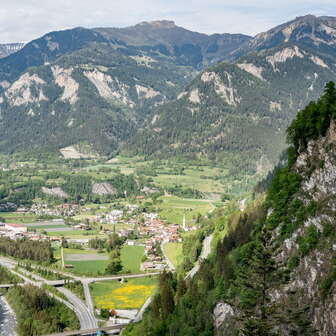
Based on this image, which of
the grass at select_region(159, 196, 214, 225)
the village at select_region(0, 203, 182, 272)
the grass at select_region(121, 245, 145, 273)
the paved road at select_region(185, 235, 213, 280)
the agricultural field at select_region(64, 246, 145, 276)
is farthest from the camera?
the grass at select_region(159, 196, 214, 225)

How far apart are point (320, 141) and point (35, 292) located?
202ft

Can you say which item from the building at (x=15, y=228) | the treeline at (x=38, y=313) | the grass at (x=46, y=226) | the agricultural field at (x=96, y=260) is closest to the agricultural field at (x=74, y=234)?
the grass at (x=46, y=226)

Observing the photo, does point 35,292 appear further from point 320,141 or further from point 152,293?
point 320,141

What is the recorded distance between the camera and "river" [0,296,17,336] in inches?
3533

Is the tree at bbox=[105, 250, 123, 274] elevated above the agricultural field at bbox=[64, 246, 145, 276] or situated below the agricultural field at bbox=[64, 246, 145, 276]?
above

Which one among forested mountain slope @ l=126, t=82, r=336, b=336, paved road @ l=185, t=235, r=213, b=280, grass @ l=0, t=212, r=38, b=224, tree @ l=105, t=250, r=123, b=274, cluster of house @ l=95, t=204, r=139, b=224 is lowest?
grass @ l=0, t=212, r=38, b=224

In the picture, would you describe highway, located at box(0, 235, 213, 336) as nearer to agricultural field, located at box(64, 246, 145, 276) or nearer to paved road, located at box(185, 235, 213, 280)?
paved road, located at box(185, 235, 213, 280)

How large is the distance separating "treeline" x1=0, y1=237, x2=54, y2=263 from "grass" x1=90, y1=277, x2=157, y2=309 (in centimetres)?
2681

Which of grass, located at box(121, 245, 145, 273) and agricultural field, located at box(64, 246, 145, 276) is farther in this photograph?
grass, located at box(121, 245, 145, 273)

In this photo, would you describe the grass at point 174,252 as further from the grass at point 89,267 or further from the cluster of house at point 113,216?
the cluster of house at point 113,216

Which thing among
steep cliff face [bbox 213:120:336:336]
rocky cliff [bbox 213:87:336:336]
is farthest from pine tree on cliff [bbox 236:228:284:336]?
rocky cliff [bbox 213:87:336:336]

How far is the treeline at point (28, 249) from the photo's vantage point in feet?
436

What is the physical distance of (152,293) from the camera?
332 feet

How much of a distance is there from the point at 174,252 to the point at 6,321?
4807 cm
